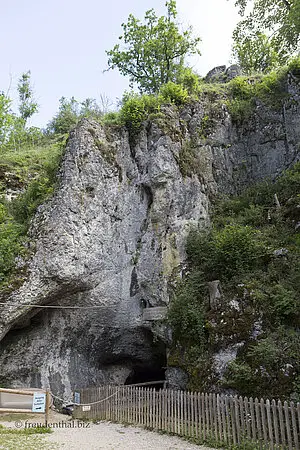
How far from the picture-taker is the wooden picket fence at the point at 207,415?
23.6 ft

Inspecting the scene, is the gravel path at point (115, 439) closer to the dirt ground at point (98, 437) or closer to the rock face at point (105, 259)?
the dirt ground at point (98, 437)

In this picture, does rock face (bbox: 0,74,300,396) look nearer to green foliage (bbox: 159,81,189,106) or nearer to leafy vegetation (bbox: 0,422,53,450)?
green foliage (bbox: 159,81,189,106)

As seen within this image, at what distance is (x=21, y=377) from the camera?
12.6 meters

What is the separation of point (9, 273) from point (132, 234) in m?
4.87

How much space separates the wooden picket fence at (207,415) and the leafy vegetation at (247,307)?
0.77 metres

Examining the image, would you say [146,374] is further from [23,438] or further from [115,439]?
[23,438]

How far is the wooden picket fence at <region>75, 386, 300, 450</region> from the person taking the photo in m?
7.19

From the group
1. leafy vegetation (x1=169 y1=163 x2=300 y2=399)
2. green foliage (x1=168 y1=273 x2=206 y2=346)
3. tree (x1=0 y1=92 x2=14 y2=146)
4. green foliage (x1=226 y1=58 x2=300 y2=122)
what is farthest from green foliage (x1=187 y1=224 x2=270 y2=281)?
tree (x1=0 y1=92 x2=14 y2=146)

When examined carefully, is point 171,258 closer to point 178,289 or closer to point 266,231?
point 178,289

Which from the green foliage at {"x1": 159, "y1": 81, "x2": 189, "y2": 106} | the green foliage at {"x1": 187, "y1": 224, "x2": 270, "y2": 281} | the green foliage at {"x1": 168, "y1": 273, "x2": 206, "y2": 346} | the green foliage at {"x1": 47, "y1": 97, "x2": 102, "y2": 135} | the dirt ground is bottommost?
the dirt ground

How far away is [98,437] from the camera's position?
30.4 feet

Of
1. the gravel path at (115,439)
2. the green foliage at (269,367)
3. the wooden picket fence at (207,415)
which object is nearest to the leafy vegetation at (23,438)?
the gravel path at (115,439)

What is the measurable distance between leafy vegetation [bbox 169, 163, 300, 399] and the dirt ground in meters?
1.88

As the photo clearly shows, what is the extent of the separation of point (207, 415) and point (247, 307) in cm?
334
